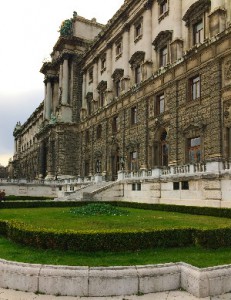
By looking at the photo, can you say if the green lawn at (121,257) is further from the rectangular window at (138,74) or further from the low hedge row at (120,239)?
the rectangular window at (138,74)

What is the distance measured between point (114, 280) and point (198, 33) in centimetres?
2580

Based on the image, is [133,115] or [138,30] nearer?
[133,115]

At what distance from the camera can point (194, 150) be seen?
1084 inches

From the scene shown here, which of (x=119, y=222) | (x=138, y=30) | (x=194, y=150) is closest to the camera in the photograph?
(x=119, y=222)

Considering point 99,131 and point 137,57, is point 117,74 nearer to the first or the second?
point 137,57

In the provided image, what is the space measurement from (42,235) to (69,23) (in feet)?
174

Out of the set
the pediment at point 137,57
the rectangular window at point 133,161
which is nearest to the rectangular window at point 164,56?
the pediment at point 137,57

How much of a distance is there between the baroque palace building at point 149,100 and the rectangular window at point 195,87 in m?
0.08

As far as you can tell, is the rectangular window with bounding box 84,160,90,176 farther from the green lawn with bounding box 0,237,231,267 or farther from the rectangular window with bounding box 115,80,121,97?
the green lawn with bounding box 0,237,231,267

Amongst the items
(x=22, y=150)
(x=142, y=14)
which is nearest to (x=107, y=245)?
(x=142, y=14)

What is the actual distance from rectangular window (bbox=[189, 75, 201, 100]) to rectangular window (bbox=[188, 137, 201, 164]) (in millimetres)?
3538

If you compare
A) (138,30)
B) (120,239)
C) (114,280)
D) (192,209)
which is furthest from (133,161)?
(114,280)

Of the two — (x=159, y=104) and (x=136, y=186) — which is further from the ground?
(x=159, y=104)

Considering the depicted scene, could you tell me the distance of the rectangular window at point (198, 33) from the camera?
91.6 ft
